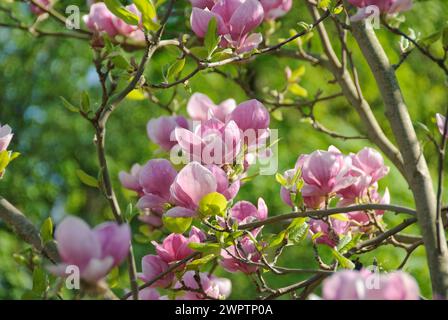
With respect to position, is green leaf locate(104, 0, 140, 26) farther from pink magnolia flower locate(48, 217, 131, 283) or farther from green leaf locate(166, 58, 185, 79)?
pink magnolia flower locate(48, 217, 131, 283)

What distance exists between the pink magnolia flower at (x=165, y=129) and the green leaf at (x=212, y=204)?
0.34m

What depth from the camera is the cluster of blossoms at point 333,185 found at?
36.3 inches

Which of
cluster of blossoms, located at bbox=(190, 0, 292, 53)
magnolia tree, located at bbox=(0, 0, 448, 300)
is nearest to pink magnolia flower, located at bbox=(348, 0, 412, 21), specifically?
magnolia tree, located at bbox=(0, 0, 448, 300)

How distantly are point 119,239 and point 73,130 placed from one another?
3232mm

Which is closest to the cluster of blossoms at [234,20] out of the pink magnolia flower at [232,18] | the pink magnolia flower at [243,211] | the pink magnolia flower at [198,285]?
the pink magnolia flower at [232,18]

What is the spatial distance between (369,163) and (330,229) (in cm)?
13

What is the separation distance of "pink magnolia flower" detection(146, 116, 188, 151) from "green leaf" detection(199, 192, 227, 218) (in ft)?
1.13

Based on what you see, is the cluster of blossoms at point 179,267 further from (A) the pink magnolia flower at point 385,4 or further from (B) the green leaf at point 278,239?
(A) the pink magnolia flower at point 385,4

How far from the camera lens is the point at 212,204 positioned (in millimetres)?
840

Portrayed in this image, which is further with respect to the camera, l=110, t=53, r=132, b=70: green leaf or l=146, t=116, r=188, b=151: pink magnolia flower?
l=146, t=116, r=188, b=151: pink magnolia flower

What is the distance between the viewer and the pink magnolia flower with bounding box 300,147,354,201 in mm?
914
